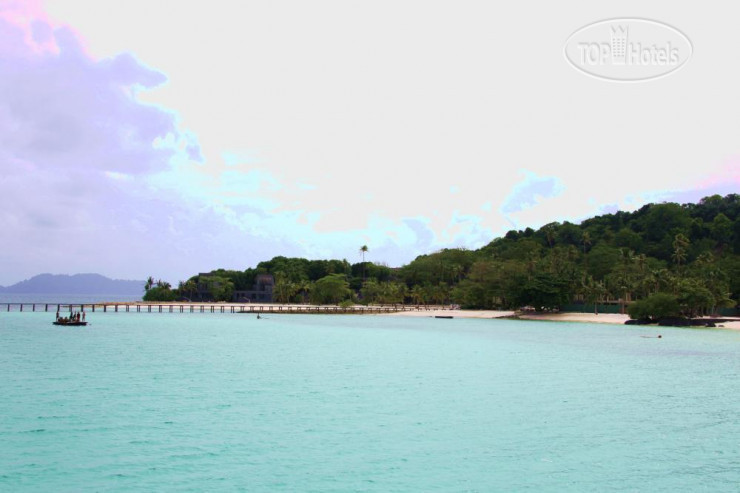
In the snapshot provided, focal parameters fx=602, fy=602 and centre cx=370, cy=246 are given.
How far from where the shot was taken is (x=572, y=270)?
107m

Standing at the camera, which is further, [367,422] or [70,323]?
[70,323]

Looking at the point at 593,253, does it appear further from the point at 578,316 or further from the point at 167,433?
the point at 167,433

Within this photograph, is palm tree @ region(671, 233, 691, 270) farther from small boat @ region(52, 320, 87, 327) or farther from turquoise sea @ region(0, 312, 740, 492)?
small boat @ region(52, 320, 87, 327)

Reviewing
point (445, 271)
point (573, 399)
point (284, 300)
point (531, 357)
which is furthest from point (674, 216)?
point (573, 399)

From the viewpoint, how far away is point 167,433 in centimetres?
1994

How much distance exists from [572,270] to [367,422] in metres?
92.0

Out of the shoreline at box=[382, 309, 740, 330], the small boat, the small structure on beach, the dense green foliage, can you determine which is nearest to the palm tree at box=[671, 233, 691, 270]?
the dense green foliage

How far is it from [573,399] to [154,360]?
27149 millimetres

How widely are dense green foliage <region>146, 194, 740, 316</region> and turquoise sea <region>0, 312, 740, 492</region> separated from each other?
5503cm

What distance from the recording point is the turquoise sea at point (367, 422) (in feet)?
52.0

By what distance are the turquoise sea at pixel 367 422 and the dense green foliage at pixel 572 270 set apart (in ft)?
181

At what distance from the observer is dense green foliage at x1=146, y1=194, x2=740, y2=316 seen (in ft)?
312

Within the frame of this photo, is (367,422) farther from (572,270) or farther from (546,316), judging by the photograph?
(572,270)

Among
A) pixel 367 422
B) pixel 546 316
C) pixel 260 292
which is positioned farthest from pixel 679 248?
pixel 367 422
